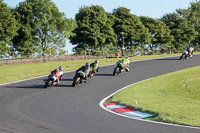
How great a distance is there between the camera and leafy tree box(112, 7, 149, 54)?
70.1 meters

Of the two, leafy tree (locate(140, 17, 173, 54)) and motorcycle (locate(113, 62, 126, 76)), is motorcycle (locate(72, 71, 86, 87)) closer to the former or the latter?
motorcycle (locate(113, 62, 126, 76))

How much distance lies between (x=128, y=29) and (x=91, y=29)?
14.4m

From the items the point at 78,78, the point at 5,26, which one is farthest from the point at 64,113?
the point at 5,26

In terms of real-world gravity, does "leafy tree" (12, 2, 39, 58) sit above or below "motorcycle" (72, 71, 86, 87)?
above

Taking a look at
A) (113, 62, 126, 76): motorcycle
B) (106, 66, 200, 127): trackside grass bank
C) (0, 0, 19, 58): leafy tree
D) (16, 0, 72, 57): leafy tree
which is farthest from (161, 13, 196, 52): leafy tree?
(106, 66, 200, 127): trackside grass bank

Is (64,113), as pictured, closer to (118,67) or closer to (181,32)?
(118,67)

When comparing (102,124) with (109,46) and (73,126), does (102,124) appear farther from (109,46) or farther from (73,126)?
(109,46)

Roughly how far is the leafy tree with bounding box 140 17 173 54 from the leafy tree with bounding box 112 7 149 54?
5.74 m

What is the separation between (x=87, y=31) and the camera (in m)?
60.3

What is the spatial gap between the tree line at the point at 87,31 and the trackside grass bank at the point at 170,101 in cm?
3193

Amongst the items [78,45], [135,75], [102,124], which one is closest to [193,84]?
[135,75]

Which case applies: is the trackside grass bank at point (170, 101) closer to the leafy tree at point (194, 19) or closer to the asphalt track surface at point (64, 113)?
the asphalt track surface at point (64, 113)

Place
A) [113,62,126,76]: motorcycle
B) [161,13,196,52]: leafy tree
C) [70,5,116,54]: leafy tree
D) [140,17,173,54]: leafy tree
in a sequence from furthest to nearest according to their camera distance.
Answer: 1. [161,13,196,52]: leafy tree
2. [140,17,173,54]: leafy tree
3. [70,5,116,54]: leafy tree
4. [113,62,126,76]: motorcycle

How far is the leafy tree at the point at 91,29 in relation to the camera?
59938mm
